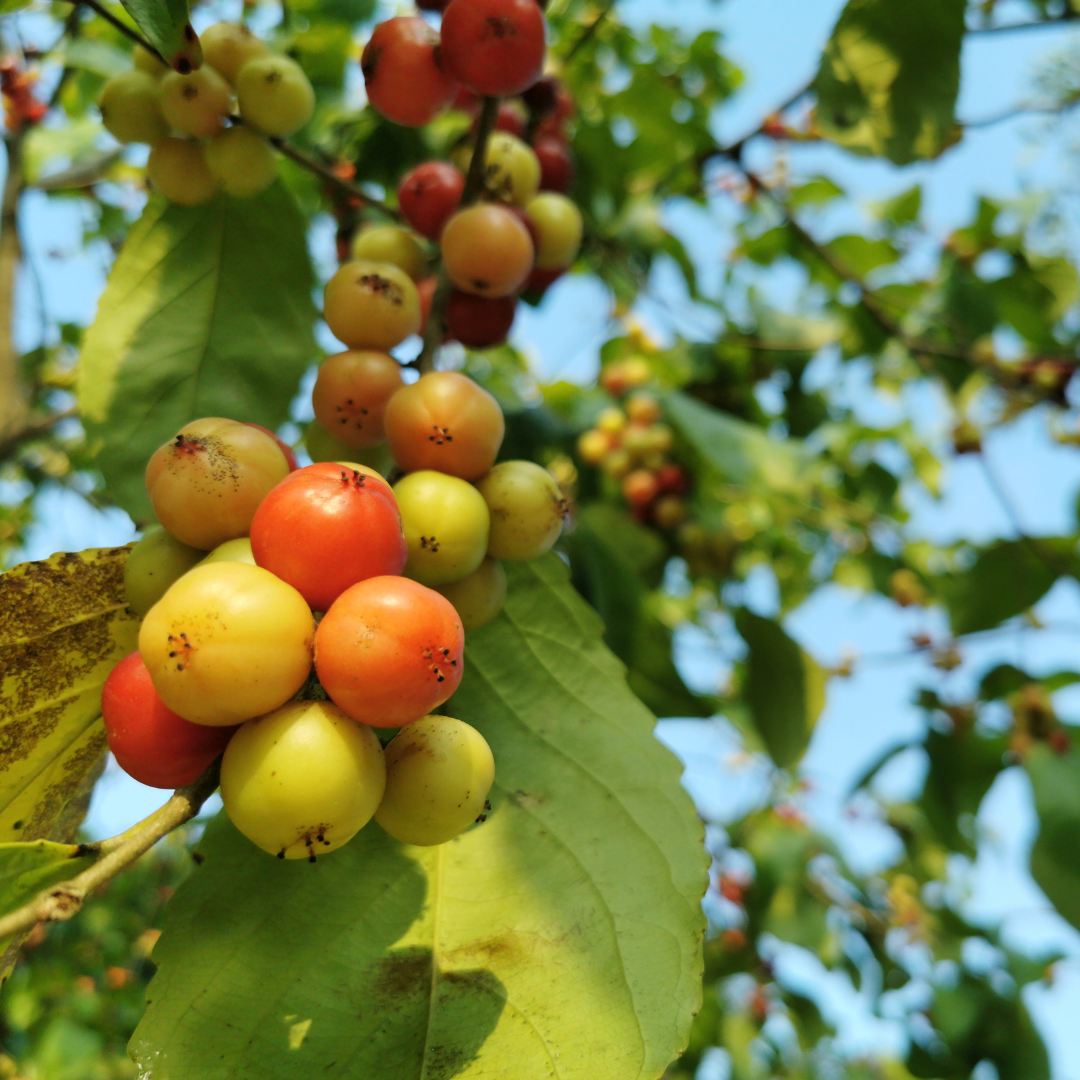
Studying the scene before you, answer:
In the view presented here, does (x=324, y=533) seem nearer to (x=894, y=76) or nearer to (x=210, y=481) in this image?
(x=210, y=481)

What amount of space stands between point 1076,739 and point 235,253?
2.63m

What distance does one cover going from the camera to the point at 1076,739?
259cm

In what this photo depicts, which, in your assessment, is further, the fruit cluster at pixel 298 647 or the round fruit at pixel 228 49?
the round fruit at pixel 228 49

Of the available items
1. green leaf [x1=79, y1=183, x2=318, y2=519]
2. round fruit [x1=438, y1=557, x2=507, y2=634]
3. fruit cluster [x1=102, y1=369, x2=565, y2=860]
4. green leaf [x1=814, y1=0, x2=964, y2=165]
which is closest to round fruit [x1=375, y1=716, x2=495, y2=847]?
fruit cluster [x1=102, y1=369, x2=565, y2=860]

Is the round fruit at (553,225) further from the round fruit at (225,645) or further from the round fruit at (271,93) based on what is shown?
the round fruit at (225,645)

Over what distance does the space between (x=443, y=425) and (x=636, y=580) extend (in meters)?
1.09

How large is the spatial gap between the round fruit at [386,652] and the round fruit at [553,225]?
859 mm

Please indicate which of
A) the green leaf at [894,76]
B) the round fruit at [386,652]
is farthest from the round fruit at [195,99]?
the green leaf at [894,76]

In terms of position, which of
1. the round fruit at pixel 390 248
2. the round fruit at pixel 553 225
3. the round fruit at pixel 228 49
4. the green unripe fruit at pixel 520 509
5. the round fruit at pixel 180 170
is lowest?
the green unripe fruit at pixel 520 509

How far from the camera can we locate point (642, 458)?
9.19 feet

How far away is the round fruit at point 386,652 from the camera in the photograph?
2.14 ft

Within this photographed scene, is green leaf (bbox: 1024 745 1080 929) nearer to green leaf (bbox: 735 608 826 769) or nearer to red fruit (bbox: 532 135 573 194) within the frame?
green leaf (bbox: 735 608 826 769)

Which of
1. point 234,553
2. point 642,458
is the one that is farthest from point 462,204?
point 642,458

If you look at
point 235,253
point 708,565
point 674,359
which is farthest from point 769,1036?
point 235,253
